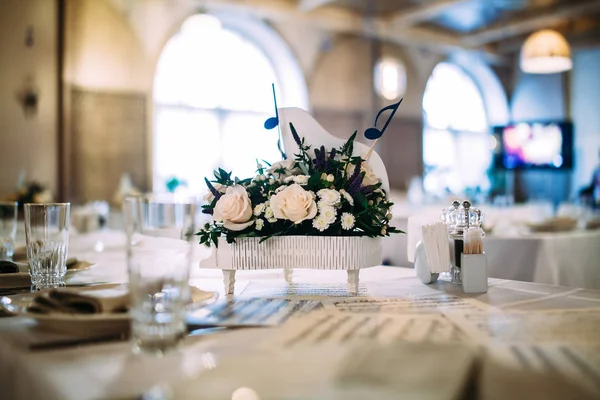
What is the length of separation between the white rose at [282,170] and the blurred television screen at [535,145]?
10.9m

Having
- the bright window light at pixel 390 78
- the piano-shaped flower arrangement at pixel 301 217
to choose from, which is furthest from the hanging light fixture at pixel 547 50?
the piano-shaped flower arrangement at pixel 301 217

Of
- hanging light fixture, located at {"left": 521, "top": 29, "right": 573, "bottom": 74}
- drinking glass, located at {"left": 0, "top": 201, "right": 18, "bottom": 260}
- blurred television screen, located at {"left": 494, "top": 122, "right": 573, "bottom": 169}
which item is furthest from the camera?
blurred television screen, located at {"left": 494, "top": 122, "right": 573, "bottom": 169}

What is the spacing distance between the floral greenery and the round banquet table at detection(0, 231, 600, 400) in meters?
0.24

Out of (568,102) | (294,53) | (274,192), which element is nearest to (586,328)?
(274,192)

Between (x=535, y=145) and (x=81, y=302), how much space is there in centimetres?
1150

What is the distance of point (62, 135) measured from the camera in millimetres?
7156

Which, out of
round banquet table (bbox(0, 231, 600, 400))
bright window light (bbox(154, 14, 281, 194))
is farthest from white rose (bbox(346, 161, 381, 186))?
bright window light (bbox(154, 14, 281, 194))

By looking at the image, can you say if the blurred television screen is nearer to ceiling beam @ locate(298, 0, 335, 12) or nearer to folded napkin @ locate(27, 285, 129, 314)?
ceiling beam @ locate(298, 0, 335, 12)

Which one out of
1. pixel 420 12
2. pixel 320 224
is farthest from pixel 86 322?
pixel 420 12

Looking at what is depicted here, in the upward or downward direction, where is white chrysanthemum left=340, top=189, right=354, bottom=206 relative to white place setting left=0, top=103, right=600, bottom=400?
upward

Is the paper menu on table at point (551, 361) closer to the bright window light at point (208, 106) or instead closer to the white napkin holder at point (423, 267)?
the white napkin holder at point (423, 267)

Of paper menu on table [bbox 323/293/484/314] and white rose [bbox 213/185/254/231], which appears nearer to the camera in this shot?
paper menu on table [bbox 323/293/484/314]

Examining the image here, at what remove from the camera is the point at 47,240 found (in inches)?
47.8

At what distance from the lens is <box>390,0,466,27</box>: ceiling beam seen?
28.3 feet
